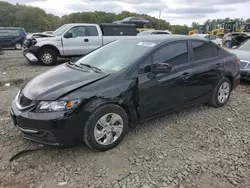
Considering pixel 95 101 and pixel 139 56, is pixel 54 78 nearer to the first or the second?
pixel 95 101

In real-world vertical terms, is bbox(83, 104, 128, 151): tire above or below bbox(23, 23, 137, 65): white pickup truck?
below

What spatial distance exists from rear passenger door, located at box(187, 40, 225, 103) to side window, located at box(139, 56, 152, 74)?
3.21 feet

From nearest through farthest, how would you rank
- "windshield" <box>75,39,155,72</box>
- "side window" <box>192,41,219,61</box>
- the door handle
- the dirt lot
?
1. the dirt lot
2. "windshield" <box>75,39,155,72</box>
3. the door handle
4. "side window" <box>192,41,219,61</box>

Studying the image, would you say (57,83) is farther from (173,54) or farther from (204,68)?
(204,68)

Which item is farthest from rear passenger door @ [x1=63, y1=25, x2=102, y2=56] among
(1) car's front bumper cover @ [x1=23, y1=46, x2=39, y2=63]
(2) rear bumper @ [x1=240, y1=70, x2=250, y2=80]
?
(2) rear bumper @ [x1=240, y1=70, x2=250, y2=80]

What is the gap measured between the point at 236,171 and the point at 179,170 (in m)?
0.70

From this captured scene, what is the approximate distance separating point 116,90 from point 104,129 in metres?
0.54

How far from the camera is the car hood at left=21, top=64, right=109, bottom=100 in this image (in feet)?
9.78

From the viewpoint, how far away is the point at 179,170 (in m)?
2.89

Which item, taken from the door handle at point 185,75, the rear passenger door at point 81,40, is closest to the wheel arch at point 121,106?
the door handle at point 185,75

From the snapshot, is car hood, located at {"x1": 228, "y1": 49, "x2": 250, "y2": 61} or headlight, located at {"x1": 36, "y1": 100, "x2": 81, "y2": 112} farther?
car hood, located at {"x1": 228, "y1": 49, "x2": 250, "y2": 61}

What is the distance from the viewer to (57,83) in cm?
322

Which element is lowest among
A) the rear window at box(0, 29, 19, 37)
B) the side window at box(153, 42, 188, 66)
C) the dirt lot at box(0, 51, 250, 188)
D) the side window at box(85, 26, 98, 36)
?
the dirt lot at box(0, 51, 250, 188)

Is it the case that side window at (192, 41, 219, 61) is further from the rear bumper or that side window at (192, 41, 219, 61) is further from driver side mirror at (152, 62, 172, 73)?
the rear bumper
